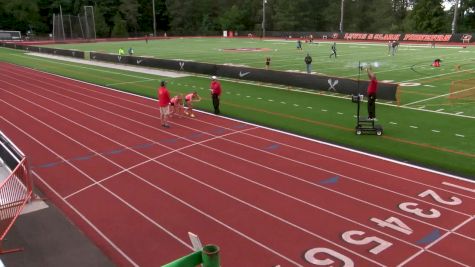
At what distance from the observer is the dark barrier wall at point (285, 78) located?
20406mm

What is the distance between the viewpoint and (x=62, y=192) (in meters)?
10.4

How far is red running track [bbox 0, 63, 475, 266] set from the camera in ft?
25.2

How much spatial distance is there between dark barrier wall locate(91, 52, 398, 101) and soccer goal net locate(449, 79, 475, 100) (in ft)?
11.4

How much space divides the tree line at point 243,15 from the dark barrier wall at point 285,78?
56679 millimetres

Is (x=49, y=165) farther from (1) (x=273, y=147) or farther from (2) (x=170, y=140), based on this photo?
(1) (x=273, y=147)

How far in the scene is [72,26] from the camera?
268 feet

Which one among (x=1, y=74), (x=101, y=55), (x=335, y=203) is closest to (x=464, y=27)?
(x=101, y=55)

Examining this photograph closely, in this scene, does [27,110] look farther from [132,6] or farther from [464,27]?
[132,6]

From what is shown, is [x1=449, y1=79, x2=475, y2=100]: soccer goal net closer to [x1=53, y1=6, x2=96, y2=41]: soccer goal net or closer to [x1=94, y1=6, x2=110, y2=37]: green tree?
[x1=53, y1=6, x2=96, y2=41]: soccer goal net

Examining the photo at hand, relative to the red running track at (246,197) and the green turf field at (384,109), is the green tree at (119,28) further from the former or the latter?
the red running track at (246,197)

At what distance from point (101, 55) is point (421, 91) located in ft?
102

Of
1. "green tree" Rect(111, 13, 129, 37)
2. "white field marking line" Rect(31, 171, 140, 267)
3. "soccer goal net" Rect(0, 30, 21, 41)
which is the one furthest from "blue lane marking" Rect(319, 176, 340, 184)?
"green tree" Rect(111, 13, 129, 37)

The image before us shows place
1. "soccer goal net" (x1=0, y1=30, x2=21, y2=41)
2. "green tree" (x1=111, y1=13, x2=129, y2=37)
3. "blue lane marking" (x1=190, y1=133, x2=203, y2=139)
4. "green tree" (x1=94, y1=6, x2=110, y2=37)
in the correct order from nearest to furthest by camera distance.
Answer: "blue lane marking" (x1=190, y1=133, x2=203, y2=139), "soccer goal net" (x1=0, y1=30, x2=21, y2=41), "green tree" (x1=94, y1=6, x2=110, y2=37), "green tree" (x1=111, y1=13, x2=129, y2=37)

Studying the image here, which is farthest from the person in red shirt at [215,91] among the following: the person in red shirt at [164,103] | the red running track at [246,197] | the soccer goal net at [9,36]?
the soccer goal net at [9,36]
